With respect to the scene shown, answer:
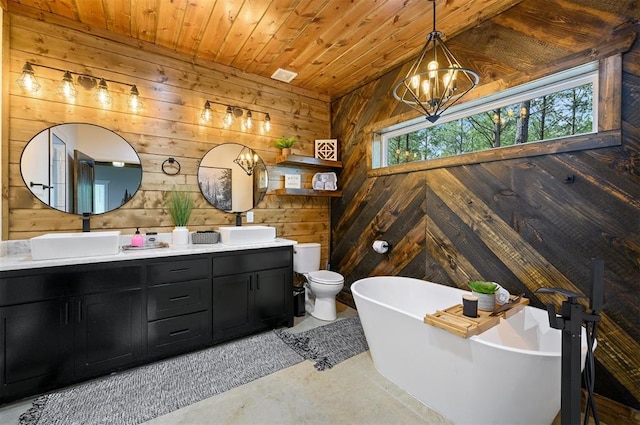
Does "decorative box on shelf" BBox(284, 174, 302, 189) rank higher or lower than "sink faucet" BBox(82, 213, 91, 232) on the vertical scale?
higher

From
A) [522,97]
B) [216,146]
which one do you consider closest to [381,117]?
[522,97]

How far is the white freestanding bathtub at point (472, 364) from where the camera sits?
1.43 m

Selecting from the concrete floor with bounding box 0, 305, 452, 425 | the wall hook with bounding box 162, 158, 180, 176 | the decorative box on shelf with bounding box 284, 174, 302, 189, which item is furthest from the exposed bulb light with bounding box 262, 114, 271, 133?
the concrete floor with bounding box 0, 305, 452, 425

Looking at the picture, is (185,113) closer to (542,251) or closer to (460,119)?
(460,119)

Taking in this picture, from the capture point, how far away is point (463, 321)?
5.49 ft

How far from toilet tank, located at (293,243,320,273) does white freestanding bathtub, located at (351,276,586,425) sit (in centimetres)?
116

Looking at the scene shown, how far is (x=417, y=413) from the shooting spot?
179 centimetres

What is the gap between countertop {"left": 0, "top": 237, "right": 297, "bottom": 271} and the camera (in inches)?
74.2

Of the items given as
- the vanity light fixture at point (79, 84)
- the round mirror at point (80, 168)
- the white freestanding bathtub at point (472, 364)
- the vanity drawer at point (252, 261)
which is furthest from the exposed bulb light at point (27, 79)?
the white freestanding bathtub at point (472, 364)

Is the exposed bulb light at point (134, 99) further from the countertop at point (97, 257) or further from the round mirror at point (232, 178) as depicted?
the countertop at point (97, 257)

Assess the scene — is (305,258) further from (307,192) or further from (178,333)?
(178,333)

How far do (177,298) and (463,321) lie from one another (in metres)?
2.14

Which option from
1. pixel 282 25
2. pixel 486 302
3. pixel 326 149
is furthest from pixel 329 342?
pixel 282 25

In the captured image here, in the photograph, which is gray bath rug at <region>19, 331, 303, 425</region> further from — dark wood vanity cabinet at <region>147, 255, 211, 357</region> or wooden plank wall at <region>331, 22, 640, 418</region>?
wooden plank wall at <region>331, 22, 640, 418</region>
